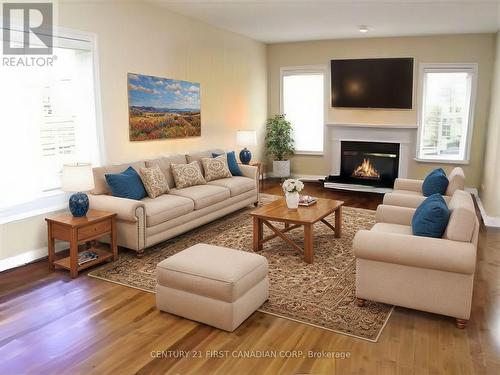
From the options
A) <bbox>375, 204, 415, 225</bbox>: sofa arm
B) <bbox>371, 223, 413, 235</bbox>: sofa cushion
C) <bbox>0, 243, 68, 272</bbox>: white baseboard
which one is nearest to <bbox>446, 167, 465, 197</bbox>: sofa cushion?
<bbox>375, 204, 415, 225</bbox>: sofa arm

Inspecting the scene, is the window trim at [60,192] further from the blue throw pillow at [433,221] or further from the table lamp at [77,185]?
the blue throw pillow at [433,221]

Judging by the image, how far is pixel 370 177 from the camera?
8289 millimetres

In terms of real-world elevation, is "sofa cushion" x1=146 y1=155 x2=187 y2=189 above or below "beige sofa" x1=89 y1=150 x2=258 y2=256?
above

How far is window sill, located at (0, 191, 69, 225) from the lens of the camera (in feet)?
13.4

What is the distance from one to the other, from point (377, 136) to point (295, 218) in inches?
173

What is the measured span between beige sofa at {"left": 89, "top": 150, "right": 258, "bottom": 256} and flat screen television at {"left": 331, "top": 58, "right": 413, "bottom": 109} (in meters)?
3.14

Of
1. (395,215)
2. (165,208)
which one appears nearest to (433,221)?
(395,215)

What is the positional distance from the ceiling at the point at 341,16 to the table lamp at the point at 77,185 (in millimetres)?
2555

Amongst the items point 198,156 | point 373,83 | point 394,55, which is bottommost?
point 198,156

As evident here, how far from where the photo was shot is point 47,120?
457cm

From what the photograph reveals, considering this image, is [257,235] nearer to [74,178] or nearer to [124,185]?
[124,185]

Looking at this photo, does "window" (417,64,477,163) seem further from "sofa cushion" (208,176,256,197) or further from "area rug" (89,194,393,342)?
"sofa cushion" (208,176,256,197)

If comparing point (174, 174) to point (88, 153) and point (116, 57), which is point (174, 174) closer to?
point (88, 153)

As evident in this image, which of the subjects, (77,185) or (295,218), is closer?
(77,185)
